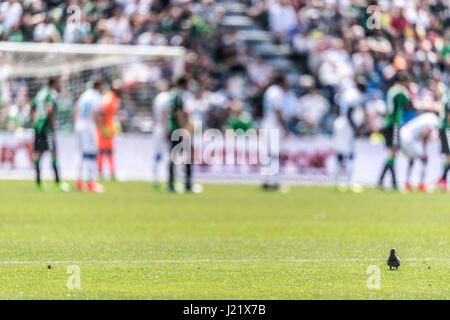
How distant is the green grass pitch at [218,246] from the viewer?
8812 millimetres

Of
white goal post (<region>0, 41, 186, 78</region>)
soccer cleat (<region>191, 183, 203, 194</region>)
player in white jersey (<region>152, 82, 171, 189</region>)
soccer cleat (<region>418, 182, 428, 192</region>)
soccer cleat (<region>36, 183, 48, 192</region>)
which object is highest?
white goal post (<region>0, 41, 186, 78</region>)

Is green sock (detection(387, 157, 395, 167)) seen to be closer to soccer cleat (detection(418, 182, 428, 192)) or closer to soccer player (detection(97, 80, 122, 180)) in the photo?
soccer cleat (detection(418, 182, 428, 192))

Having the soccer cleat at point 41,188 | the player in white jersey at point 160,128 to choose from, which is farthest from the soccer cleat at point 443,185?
the soccer cleat at point 41,188

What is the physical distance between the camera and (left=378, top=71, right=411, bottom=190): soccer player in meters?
24.5

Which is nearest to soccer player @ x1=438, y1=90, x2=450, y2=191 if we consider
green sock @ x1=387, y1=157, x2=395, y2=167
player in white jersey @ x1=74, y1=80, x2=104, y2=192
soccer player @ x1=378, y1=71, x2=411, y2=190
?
soccer player @ x1=378, y1=71, x2=411, y2=190

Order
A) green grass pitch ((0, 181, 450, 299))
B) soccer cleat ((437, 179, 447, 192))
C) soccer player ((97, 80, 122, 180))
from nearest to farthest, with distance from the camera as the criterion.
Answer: green grass pitch ((0, 181, 450, 299))
soccer cleat ((437, 179, 447, 192))
soccer player ((97, 80, 122, 180))

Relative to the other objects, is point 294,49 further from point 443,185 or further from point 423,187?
point 443,185

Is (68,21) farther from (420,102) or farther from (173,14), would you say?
(420,102)

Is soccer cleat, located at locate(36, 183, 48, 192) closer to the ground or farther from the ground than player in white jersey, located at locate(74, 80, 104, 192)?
closer to the ground

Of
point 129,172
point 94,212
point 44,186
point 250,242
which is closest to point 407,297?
point 250,242

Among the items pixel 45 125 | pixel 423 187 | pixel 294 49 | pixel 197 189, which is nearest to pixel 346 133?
pixel 423 187

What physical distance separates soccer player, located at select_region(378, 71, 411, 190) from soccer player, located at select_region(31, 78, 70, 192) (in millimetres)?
6844

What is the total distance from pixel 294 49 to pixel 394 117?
6.99m

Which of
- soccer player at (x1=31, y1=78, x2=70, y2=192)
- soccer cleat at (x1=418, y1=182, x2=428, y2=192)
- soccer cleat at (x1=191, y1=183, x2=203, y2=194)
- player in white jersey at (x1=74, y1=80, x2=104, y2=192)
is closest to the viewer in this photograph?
soccer player at (x1=31, y1=78, x2=70, y2=192)
